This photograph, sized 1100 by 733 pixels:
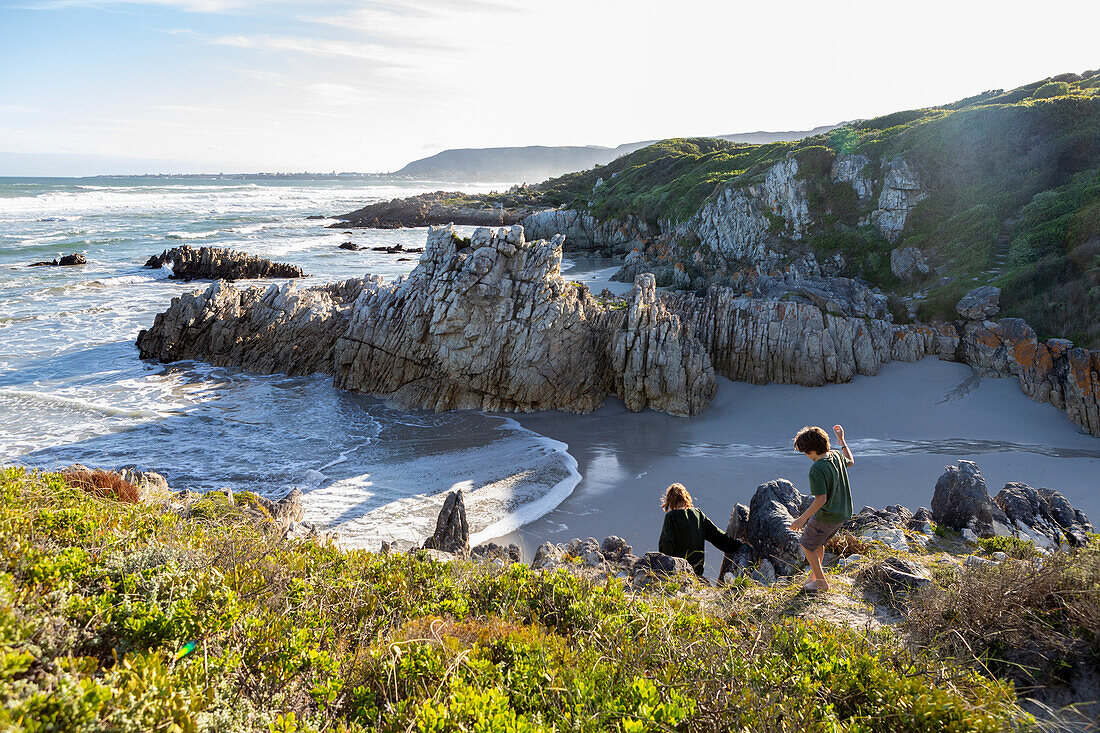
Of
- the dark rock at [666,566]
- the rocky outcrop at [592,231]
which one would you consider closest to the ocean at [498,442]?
the dark rock at [666,566]

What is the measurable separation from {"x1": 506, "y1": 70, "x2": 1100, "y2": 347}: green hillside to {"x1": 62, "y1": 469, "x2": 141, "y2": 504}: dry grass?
18.3 meters

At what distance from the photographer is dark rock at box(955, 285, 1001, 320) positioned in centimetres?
1471

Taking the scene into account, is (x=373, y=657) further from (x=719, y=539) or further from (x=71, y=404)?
(x=71, y=404)

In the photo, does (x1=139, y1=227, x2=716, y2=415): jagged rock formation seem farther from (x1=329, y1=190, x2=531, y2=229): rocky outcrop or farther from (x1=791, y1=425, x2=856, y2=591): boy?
(x1=329, y1=190, x2=531, y2=229): rocky outcrop

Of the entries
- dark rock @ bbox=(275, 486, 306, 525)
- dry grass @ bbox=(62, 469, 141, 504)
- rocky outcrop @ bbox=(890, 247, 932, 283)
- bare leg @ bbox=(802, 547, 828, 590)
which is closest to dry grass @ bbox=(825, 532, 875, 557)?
bare leg @ bbox=(802, 547, 828, 590)

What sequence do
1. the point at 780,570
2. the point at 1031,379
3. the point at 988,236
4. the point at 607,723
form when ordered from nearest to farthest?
the point at 607,723 < the point at 780,570 < the point at 1031,379 < the point at 988,236

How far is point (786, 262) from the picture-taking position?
73.7ft

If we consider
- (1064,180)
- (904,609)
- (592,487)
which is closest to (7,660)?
(904,609)

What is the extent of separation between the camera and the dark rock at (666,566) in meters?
6.19

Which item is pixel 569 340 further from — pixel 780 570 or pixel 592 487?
pixel 780 570

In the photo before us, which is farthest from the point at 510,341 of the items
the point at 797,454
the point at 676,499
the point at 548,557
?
the point at 676,499

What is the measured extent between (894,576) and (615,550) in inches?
Answer: 131

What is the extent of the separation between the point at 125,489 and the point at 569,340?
10.5 meters

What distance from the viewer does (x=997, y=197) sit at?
18.7m
